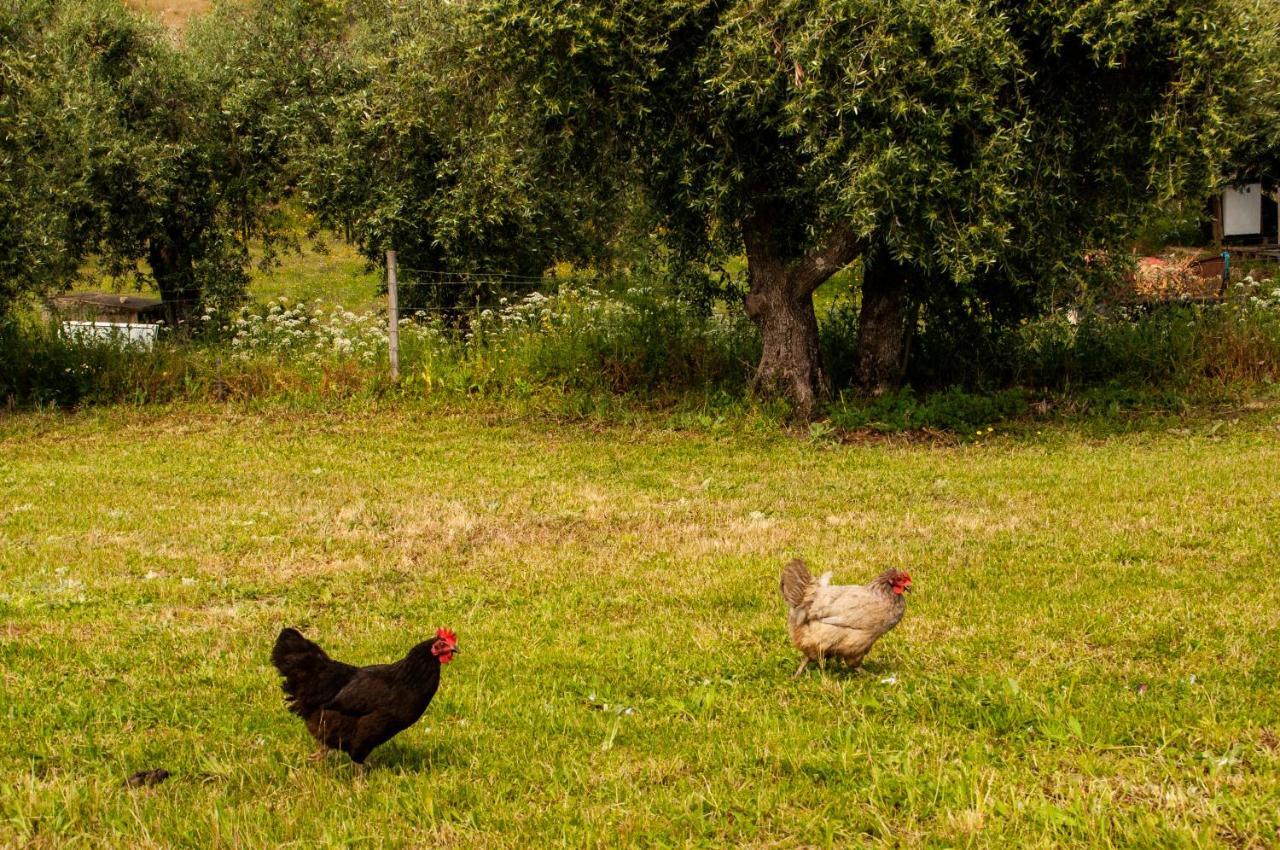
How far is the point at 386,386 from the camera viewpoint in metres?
18.5

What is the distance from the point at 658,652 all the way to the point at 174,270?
2129 cm

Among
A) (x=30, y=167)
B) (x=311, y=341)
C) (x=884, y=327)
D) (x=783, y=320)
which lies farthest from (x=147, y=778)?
(x=30, y=167)

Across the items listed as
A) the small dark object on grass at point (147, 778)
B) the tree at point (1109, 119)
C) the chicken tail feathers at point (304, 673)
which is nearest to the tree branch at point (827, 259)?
the tree at point (1109, 119)

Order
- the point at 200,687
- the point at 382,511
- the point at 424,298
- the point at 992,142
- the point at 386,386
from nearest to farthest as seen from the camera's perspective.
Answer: the point at 200,687, the point at 382,511, the point at 992,142, the point at 386,386, the point at 424,298

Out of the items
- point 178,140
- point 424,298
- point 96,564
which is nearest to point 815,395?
point 424,298

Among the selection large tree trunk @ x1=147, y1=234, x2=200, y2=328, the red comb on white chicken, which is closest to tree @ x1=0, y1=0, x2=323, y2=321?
large tree trunk @ x1=147, y1=234, x2=200, y2=328

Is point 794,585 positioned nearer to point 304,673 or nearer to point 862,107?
point 304,673

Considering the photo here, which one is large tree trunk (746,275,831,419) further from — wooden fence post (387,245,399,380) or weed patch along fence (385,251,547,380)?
wooden fence post (387,245,399,380)

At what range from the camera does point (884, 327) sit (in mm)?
17234

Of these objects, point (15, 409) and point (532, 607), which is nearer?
point (532, 607)

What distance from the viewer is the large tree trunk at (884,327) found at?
17.2 metres

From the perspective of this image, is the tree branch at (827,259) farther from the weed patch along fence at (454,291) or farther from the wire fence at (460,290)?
the wire fence at (460,290)

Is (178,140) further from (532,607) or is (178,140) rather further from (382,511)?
(532,607)

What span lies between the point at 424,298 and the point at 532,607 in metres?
14.6
